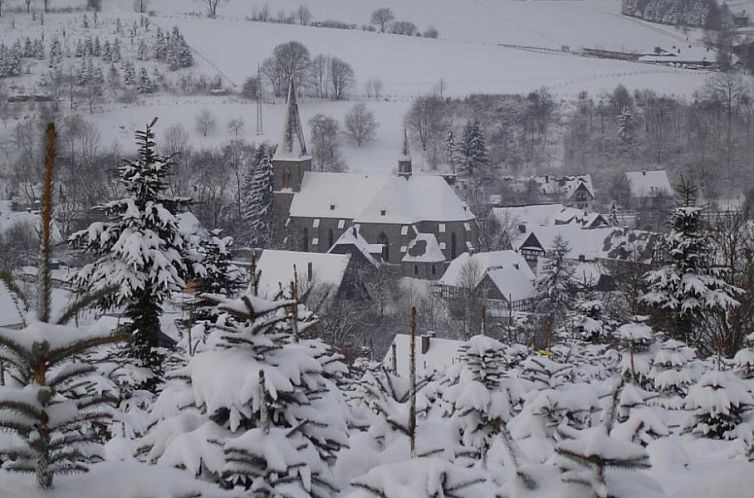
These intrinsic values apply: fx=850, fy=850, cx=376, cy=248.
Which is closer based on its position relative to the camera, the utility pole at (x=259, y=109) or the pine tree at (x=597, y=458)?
the pine tree at (x=597, y=458)

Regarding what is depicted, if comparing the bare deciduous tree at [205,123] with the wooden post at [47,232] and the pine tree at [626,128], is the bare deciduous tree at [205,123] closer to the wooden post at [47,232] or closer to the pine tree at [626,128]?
the pine tree at [626,128]

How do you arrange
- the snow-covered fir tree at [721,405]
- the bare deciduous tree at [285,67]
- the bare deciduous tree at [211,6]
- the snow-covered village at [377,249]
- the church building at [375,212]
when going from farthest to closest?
the bare deciduous tree at [211,6] → the bare deciduous tree at [285,67] → the church building at [375,212] → the snow-covered fir tree at [721,405] → the snow-covered village at [377,249]

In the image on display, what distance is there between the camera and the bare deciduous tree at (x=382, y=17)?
15675 centimetres

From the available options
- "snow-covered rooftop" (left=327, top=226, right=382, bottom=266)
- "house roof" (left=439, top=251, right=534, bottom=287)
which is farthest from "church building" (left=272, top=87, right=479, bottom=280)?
"house roof" (left=439, top=251, right=534, bottom=287)

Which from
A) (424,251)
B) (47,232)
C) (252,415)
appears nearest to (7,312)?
(424,251)

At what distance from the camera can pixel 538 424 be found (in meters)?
8.47

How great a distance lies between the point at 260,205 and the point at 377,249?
45.0 feet

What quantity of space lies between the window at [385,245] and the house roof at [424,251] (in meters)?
2.03

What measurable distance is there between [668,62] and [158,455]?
14353cm

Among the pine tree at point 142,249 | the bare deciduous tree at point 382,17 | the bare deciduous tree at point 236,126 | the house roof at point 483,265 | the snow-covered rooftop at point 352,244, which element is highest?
the bare deciduous tree at point 382,17

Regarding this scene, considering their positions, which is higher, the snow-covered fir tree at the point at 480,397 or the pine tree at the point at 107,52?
the pine tree at the point at 107,52

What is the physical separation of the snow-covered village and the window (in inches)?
8.4

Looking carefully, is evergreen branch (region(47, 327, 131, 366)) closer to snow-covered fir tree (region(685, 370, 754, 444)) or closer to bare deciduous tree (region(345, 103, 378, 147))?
snow-covered fir tree (region(685, 370, 754, 444))

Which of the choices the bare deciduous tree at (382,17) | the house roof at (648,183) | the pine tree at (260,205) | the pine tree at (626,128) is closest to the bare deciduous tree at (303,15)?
the bare deciduous tree at (382,17)
